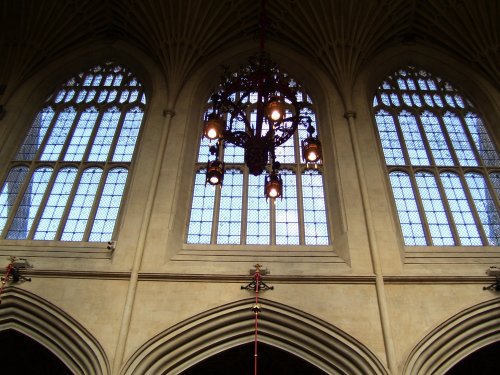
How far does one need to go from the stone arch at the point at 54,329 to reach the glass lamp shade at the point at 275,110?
4.70 meters

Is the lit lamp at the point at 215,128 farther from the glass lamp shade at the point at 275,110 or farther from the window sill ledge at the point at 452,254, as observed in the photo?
the window sill ledge at the point at 452,254

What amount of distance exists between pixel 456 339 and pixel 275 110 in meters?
4.92

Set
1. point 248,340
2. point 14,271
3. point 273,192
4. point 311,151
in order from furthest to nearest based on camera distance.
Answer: point 14,271, point 248,340, point 273,192, point 311,151

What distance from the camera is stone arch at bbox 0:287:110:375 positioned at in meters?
8.89

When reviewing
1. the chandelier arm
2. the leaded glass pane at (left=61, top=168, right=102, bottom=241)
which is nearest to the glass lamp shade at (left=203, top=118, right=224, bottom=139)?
the chandelier arm

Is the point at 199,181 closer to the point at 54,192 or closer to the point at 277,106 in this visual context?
the point at 54,192

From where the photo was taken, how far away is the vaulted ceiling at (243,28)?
14359 mm

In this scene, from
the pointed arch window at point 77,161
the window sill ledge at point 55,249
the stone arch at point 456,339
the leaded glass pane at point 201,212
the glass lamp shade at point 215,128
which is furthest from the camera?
the pointed arch window at point 77,161

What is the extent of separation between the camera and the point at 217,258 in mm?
10367

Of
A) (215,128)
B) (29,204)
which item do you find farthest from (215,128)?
(29,204)

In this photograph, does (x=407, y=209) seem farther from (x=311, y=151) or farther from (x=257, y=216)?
(x=311, y=151)

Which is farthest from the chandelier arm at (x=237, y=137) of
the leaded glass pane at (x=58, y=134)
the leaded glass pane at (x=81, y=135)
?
the leaded glass pane at (x=58, y=134)

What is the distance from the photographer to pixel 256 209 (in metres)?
11.8

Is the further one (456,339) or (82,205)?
(82,205)
